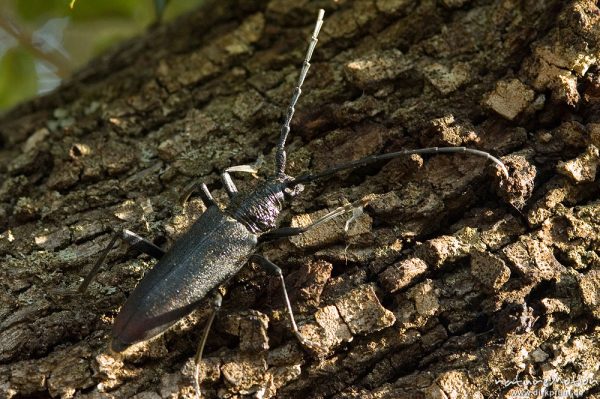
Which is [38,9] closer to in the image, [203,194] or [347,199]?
[203,194]

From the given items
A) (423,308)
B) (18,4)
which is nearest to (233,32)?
(18,4)

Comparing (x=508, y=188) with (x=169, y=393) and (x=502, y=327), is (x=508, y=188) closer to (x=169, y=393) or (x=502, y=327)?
(x=502, y=327)

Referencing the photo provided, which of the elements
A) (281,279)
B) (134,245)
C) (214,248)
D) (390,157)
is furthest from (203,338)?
(390,157)

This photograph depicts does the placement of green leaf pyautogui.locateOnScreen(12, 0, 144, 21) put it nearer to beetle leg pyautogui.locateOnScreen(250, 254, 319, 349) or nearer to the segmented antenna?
the segmented antenna

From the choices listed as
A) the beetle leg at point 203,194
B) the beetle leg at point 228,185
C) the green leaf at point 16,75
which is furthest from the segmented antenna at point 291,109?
the green leaf at point 16,75

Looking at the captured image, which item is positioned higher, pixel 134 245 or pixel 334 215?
pixel 134 245

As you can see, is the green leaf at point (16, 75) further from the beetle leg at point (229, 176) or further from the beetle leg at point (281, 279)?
the beetle leg at point (281, 279)

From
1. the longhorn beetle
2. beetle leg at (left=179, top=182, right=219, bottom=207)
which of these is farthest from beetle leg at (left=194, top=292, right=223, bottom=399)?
beetle leg at (left=179, top=182, right=219, bottom=207)
